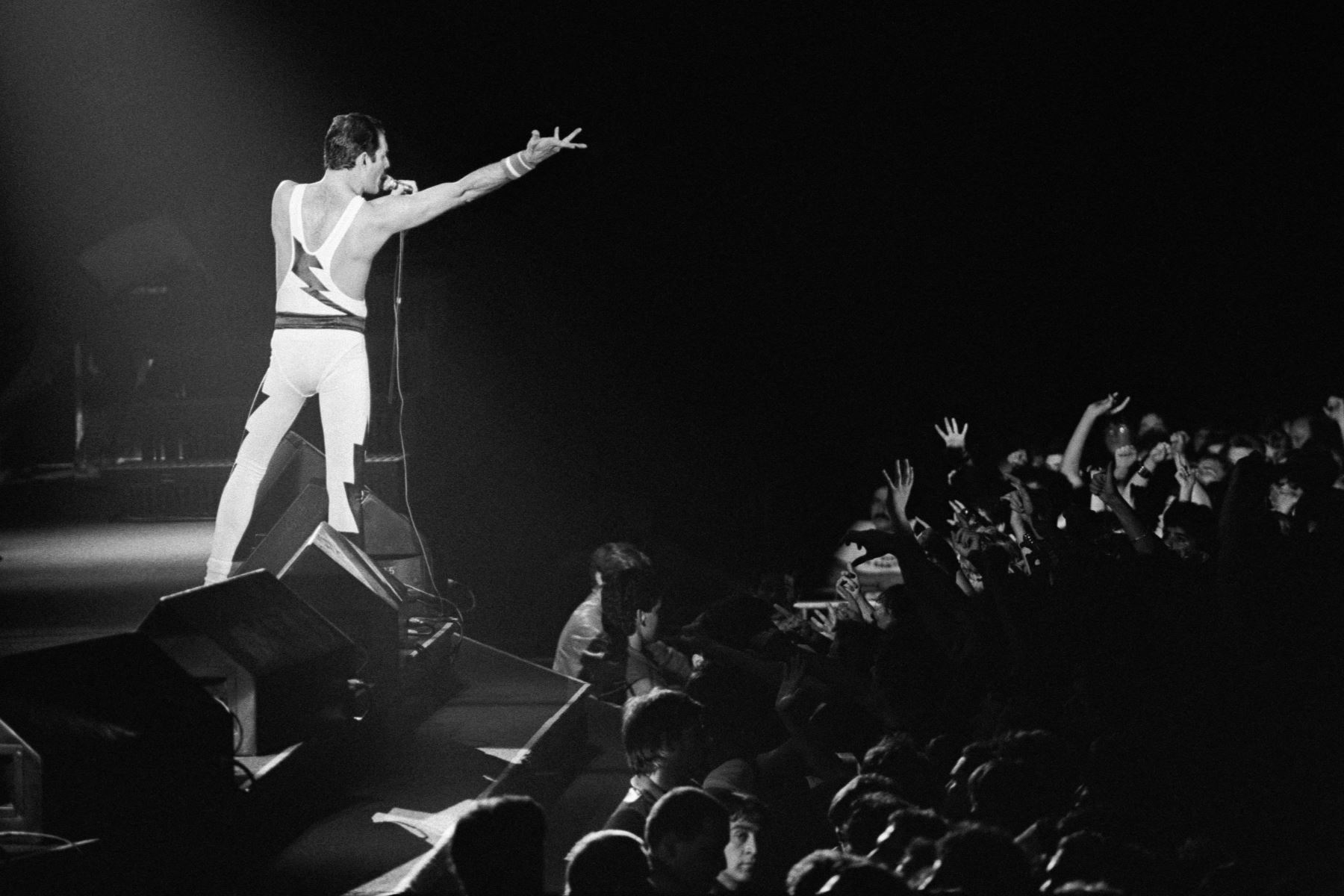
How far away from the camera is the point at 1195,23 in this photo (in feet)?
27.7

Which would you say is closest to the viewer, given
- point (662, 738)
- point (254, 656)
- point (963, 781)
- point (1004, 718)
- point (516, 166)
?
point (963, 781)

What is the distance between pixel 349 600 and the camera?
15.2 feet

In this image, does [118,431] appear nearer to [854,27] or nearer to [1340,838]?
[854,27]

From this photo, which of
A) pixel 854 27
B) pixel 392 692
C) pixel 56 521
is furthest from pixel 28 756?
pixel 854 27

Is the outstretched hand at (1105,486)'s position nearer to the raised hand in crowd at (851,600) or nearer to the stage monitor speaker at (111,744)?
the raised hand in crowd at (851,600)

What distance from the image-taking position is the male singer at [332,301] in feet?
16.4

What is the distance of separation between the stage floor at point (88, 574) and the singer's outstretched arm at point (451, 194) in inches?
62.6

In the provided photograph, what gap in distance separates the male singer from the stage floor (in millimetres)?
459

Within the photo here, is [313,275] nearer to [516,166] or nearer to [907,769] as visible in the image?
[516,166]

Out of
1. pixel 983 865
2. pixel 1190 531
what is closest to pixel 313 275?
pixel 1190 531

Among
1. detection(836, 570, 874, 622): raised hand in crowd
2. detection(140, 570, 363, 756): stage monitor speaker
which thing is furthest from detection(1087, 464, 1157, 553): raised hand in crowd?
detection(140, 570, 363, 756): stage monitor speaker

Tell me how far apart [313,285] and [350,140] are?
1.76 feet

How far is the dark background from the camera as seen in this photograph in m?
7.84

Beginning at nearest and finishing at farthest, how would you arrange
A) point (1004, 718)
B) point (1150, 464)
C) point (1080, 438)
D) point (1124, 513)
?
point (1004, 718)
point (1124, 513)
point (1150, 464)
point (1080, 438)
